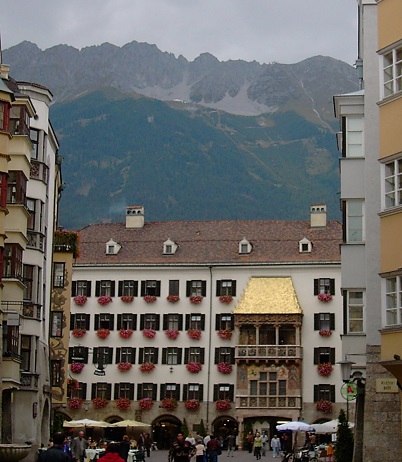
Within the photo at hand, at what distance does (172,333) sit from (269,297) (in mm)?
8523

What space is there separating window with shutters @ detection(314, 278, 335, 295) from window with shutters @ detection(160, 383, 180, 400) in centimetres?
1383

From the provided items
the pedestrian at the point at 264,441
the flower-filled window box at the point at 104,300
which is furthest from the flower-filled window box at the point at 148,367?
the pedestrian at the point at 264,441

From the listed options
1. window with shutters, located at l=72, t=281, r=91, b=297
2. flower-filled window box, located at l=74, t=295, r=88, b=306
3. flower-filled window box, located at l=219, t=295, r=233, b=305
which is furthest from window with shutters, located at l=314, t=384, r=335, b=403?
window with shutters, located at l=72, t=281, r=91, b=297

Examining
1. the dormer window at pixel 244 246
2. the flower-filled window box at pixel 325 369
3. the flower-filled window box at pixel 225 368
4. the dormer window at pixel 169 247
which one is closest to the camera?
the flower-filled window box at pixel 325 369

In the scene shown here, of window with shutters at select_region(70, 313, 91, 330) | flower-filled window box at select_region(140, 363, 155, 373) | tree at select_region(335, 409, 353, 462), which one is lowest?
tree at select_region(335, 409, 353, 462)

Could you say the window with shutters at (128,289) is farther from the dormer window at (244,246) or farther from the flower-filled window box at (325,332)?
the flower-filled window box at (325,332)

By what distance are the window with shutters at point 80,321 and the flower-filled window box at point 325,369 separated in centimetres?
1973

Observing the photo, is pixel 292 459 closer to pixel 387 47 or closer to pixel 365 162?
pixel 365 162

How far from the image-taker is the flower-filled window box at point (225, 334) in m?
83.0

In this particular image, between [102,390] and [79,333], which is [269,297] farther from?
[79,333]

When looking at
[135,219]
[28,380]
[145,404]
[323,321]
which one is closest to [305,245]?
[323,321]

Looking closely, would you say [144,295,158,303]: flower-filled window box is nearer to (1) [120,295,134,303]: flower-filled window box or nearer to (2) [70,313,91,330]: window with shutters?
(1) [120,295,134,303]: flower-filled window box

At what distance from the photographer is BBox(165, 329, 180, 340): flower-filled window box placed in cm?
8369

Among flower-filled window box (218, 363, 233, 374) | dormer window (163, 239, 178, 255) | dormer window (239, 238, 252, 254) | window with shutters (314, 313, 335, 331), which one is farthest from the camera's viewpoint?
dormer window (163, 239, 178, 255)
